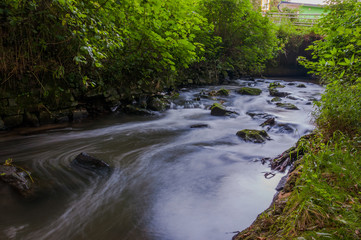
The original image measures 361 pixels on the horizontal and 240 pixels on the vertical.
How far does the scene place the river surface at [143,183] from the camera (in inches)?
90.3

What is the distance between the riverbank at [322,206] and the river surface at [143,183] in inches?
25.5

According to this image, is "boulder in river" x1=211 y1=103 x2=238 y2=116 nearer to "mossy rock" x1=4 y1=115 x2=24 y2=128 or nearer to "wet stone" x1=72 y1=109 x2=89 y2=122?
"wet stone" x1=72 y1=109 x2=89 y2=122

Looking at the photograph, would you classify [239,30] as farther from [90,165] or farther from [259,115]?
[90,165]

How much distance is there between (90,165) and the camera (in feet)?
11.3

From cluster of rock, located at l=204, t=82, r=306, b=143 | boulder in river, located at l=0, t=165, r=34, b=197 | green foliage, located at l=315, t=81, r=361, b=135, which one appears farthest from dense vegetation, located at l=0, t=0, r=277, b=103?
green foliage, located at l=315, t=81, r=361, b=135

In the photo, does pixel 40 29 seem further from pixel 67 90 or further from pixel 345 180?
pixel 345 180

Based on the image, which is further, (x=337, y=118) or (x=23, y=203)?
(x=337, y=118)

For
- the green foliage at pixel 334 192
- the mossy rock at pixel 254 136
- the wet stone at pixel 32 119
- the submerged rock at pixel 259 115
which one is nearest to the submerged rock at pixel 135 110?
the wet stone at pixel 32 119

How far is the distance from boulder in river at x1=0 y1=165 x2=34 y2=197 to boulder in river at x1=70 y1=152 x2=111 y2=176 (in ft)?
2.32

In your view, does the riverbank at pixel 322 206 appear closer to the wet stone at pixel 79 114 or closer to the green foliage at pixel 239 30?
the wet stone at pixel 79 114

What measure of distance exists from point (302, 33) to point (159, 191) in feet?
66.1

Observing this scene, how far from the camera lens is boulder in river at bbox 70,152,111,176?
11.0 feet

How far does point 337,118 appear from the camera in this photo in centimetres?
282

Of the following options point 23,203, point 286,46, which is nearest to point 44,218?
point 23,203
